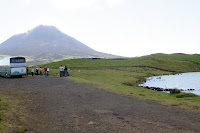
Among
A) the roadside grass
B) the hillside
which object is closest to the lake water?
the roadside grass

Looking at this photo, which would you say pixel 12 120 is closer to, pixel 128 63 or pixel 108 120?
pixel 108 120

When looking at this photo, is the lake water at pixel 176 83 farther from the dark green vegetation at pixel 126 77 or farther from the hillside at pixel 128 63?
the hillside at pixel 128 63

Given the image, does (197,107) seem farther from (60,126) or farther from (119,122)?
(60,126)

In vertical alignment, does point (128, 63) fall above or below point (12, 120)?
above

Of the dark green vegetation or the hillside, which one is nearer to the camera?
the dark green vegetation

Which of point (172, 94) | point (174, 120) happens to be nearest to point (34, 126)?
point (174, 120)

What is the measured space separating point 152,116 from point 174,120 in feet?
5.21

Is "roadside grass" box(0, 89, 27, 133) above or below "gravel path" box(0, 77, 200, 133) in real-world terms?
above

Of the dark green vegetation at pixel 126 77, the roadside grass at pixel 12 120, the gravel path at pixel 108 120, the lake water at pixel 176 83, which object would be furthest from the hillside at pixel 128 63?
the roadside grass at pixel 12 120

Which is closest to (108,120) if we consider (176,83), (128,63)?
(176,83)

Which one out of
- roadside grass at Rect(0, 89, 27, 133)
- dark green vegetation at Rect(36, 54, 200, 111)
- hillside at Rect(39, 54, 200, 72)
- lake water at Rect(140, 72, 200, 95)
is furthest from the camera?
hillside at Rect(39, 54, 200, 72)

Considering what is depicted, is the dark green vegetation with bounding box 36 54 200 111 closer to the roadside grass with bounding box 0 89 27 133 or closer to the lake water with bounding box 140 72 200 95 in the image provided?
the lake water with bounding box 140 72 200 95

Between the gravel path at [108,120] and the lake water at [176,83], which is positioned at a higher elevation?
the gravel path at [108,120]

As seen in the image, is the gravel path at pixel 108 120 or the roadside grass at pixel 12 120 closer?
the roadside grass at pixel 12 120
